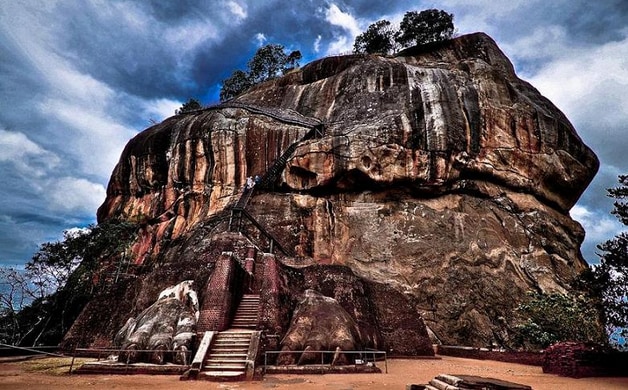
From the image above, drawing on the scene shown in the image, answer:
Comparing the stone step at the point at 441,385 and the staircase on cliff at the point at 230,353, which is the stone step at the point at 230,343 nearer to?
the staircase on cliff at the point at 230,353

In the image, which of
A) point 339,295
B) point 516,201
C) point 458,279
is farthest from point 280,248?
point 516,201

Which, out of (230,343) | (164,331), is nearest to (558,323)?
(230,343)

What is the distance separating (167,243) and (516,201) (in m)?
22.1

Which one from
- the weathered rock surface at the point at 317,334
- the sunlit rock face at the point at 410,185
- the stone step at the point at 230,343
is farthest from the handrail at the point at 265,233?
the stone step at the point at 230,343

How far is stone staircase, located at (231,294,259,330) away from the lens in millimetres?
11586

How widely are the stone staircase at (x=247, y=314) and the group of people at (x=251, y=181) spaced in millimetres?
11666

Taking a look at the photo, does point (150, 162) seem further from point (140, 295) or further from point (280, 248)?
point (140, 295)

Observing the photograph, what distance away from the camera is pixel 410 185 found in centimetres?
2341

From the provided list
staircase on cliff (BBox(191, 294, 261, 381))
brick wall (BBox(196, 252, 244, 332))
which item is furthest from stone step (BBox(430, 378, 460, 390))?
brick wall (BBox(196, 252, 244, 332))

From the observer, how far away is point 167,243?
79.8 feet

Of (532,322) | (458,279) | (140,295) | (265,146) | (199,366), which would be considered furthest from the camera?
(265,146)

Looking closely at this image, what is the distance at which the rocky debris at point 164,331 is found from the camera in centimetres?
997

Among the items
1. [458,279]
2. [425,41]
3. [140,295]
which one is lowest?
[140,295]

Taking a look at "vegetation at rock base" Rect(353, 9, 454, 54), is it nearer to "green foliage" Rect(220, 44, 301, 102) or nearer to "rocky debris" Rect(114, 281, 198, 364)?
"green foliage" Rect(220, 44, 301, 102)
